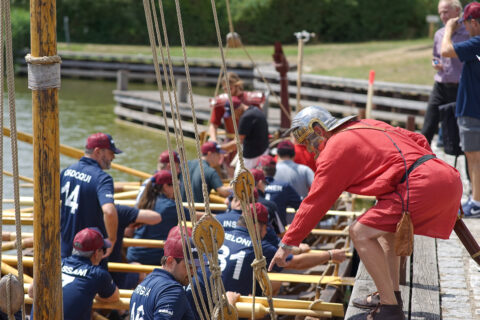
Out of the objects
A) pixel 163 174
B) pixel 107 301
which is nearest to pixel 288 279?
pixel 107 301

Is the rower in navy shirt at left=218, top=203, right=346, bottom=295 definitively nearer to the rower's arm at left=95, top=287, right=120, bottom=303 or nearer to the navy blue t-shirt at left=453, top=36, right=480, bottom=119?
the rower's arm at left=95, top=287, right=120, bottom=303

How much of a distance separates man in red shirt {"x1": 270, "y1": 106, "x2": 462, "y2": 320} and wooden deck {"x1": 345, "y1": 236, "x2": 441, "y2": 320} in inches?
18.6

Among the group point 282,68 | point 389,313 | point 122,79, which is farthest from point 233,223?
point 122,79

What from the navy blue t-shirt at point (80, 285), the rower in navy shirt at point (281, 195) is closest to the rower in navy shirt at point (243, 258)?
the navy blue t-shirt at point (80, 285)

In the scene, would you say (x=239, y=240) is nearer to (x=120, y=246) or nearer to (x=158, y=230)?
(x=120, y=246)

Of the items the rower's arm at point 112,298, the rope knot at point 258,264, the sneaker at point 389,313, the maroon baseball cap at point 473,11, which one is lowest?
the rower's arm at point 112,298

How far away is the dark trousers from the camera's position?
23.9 ft

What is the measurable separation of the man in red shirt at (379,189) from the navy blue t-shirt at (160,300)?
63 cm

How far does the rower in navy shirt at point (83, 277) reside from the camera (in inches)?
198

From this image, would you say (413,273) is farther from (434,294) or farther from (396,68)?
(396,68)

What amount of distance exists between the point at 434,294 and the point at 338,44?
3070 cm

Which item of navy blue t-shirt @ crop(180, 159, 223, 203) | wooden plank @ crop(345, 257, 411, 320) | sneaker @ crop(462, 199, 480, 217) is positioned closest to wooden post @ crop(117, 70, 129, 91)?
navy blue t-shirt @ crop(180, 159, 223, 203)

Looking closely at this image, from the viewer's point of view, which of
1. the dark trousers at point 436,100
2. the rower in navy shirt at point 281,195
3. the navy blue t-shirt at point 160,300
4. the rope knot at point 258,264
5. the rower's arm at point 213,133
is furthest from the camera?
the rower's arm at point 213,133

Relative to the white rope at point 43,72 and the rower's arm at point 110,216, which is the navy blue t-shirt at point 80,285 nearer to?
the rower's arm at point 110,216
